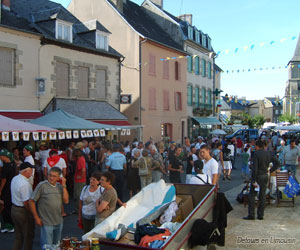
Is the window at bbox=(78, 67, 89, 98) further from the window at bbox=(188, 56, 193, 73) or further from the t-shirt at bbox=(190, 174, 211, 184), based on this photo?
the window at bbox=(188, 56, 193, 73)

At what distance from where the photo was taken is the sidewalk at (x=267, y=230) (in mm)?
6141

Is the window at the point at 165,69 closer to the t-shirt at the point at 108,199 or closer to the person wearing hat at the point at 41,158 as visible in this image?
the person wearing hat at the point at 41,158

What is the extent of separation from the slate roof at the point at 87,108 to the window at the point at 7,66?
2177 millimetres

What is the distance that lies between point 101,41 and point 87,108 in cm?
415

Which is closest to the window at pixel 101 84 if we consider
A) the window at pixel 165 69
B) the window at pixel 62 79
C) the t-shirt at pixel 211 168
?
the window at pixel 62 79

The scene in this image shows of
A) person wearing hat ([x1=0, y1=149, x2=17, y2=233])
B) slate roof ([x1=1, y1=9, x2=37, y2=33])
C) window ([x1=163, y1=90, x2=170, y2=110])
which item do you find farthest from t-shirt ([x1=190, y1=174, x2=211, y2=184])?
window ([x1=163, y1=90, x2=170, y2=110])

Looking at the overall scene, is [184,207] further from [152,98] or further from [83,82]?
[152,98]

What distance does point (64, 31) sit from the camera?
55.4 ft

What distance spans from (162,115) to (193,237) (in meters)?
20.9

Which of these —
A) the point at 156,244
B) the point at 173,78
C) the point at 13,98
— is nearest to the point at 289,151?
the point at 156,244

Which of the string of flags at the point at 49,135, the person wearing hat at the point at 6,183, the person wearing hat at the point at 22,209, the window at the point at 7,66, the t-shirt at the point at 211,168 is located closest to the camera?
the person wearing hat at the point at 22,209

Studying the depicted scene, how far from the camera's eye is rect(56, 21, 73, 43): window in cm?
1647

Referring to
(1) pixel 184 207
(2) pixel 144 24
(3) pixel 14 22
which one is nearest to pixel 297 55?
(2) pixel 144 24

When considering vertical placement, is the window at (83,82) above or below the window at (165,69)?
below
